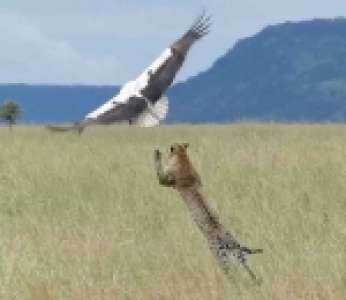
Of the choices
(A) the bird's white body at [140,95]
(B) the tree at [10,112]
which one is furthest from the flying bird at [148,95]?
(B) the tree at [10,112]

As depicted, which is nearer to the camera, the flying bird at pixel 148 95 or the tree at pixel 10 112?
the flying bird at pixel 148 95

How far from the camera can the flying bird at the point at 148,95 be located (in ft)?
26.2

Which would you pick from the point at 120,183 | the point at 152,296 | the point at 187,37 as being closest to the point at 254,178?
the point at 120,183

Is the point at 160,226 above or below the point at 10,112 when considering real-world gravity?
below

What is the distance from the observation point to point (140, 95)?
331 inches

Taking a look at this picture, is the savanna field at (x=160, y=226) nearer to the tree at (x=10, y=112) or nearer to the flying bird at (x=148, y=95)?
the flying bird at (x=148, y=95)

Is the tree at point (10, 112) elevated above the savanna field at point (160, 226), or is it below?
above

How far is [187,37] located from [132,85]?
145 cm

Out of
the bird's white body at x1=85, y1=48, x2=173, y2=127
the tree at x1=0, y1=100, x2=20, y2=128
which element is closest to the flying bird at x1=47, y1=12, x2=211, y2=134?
the bird's white body at x1=85, y1=48, x2=173, y2=127

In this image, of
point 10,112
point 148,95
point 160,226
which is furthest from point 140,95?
point 10,112

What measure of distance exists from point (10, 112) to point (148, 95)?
46.9 metres

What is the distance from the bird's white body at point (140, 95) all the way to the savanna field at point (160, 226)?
0.55 metres

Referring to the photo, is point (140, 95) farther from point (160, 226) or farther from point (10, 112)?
point (10, 112)

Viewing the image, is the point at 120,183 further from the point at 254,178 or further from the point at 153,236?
the point at 153,236
